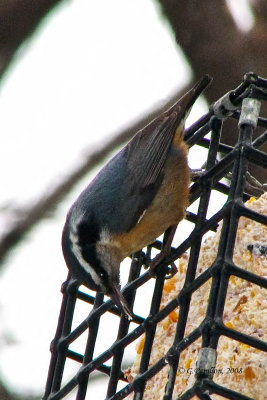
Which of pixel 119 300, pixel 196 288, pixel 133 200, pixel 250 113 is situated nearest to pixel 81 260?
pixel 119 300

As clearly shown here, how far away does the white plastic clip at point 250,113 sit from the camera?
346 centimetres

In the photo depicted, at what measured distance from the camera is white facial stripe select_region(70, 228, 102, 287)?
3841mm

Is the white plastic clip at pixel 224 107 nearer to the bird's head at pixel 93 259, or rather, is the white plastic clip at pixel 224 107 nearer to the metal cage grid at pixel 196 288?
the metal cage grid at pixel 196 288

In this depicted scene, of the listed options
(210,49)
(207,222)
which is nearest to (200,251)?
(207,222)

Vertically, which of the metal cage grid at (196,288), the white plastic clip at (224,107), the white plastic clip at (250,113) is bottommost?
the metal cage grid at (196,288)

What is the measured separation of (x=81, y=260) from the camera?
3.92 m

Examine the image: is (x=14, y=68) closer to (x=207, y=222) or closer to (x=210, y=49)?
(x=210, y=49)

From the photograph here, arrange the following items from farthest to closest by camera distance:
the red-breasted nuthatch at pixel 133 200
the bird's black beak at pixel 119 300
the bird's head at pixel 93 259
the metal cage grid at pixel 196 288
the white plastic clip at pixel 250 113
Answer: the red-breasted nuthatch at pixel 133 200 → the bird's head at pixel 93 259 → the bird's black beak at pixel 119 300 → the white plastic clip at pixel 250 113 → the metal cage grid at pixel 196 288

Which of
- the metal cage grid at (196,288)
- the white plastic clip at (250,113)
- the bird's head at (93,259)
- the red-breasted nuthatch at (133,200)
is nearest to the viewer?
the metal cage grid at (196,288)

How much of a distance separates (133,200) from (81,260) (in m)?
0.48

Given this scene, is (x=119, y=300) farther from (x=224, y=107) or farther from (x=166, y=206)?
(x=224, y=107)

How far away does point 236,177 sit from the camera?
3379 mm

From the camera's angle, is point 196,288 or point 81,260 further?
point 81,260

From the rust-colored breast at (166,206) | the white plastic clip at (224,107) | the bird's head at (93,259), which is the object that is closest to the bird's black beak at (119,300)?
the bird's head at (93,259)
